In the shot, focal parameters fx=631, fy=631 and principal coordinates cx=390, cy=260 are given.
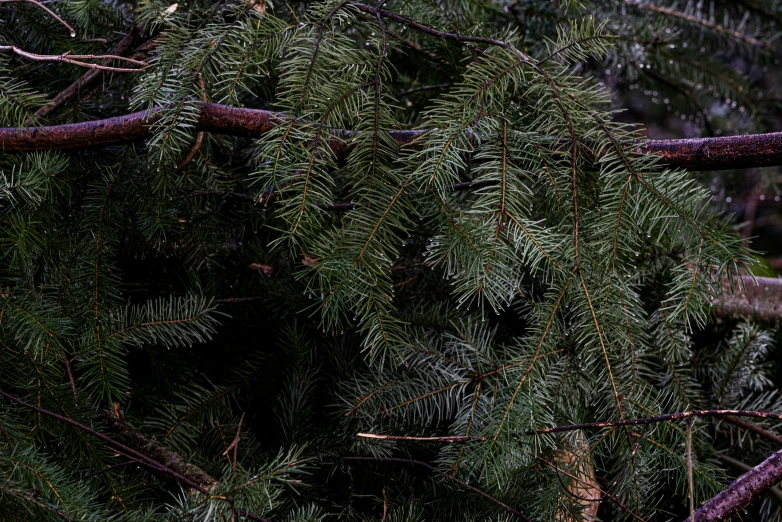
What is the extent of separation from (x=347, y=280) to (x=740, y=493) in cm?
59

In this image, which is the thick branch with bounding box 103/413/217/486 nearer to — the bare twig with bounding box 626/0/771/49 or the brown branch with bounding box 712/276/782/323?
the brown branch with bounding box 712/276/782/323

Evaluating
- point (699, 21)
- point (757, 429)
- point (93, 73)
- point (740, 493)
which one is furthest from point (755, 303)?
point (93, 73)

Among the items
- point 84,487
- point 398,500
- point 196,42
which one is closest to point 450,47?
point 196,42

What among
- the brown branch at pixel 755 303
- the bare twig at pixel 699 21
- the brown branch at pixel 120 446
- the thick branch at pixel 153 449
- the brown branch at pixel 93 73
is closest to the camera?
the brown branch at pixel 120 446

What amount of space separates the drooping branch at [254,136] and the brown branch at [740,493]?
405mm

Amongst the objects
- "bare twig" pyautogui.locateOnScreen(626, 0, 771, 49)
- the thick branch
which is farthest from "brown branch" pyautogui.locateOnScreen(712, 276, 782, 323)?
the thick branch

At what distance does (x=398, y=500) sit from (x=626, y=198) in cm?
54

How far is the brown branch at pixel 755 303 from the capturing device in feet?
4.73

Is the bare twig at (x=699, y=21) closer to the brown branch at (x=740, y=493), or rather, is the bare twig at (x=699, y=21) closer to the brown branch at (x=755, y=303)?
the brown branch at (x=755, y=303)

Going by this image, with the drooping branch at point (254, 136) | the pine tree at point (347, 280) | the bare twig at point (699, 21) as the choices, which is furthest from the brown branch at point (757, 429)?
the bare twig at point (699, 21)

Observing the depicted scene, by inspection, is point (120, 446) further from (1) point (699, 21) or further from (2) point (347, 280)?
(1) point (699, 21)

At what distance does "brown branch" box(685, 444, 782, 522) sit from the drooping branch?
0.41 metres

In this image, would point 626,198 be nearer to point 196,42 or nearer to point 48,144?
point 196,42

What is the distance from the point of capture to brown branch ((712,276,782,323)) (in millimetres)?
1440
